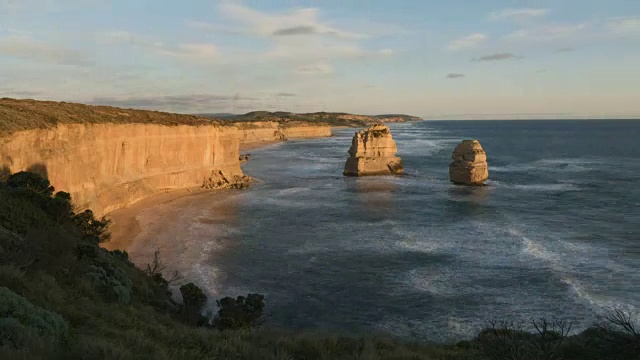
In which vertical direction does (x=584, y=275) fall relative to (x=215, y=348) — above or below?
below

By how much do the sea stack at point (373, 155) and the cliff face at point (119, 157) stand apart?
1496cm

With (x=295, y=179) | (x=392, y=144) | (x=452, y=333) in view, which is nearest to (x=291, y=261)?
(x=452, y=333)

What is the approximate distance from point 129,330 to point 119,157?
1359 inches

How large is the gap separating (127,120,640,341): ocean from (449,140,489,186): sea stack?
74.6 inches

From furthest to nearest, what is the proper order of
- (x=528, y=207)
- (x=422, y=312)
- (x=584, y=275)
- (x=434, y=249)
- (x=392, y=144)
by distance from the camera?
(x=392, y=144) < (x=528, y=207) < (x=434, y=249) < (x=584, y=275) < (x=422, y=312)

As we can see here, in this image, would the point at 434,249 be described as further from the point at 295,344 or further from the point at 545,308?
the point at 295,344

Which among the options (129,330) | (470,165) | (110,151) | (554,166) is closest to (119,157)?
(110,151)

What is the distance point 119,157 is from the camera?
4141 centimetres

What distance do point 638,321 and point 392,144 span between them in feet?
162

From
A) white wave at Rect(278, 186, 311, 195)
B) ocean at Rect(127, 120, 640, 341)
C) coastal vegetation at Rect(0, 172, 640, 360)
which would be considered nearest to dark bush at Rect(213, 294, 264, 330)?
coastal vegetation at Rect(0, 172, 640, 360)

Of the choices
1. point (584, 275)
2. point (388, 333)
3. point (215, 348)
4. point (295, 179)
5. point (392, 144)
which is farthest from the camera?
point (392, 144)

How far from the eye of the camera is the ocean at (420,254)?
19.7 meters

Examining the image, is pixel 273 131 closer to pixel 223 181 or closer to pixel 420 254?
pixel 223 181

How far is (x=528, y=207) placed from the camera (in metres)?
41.4
